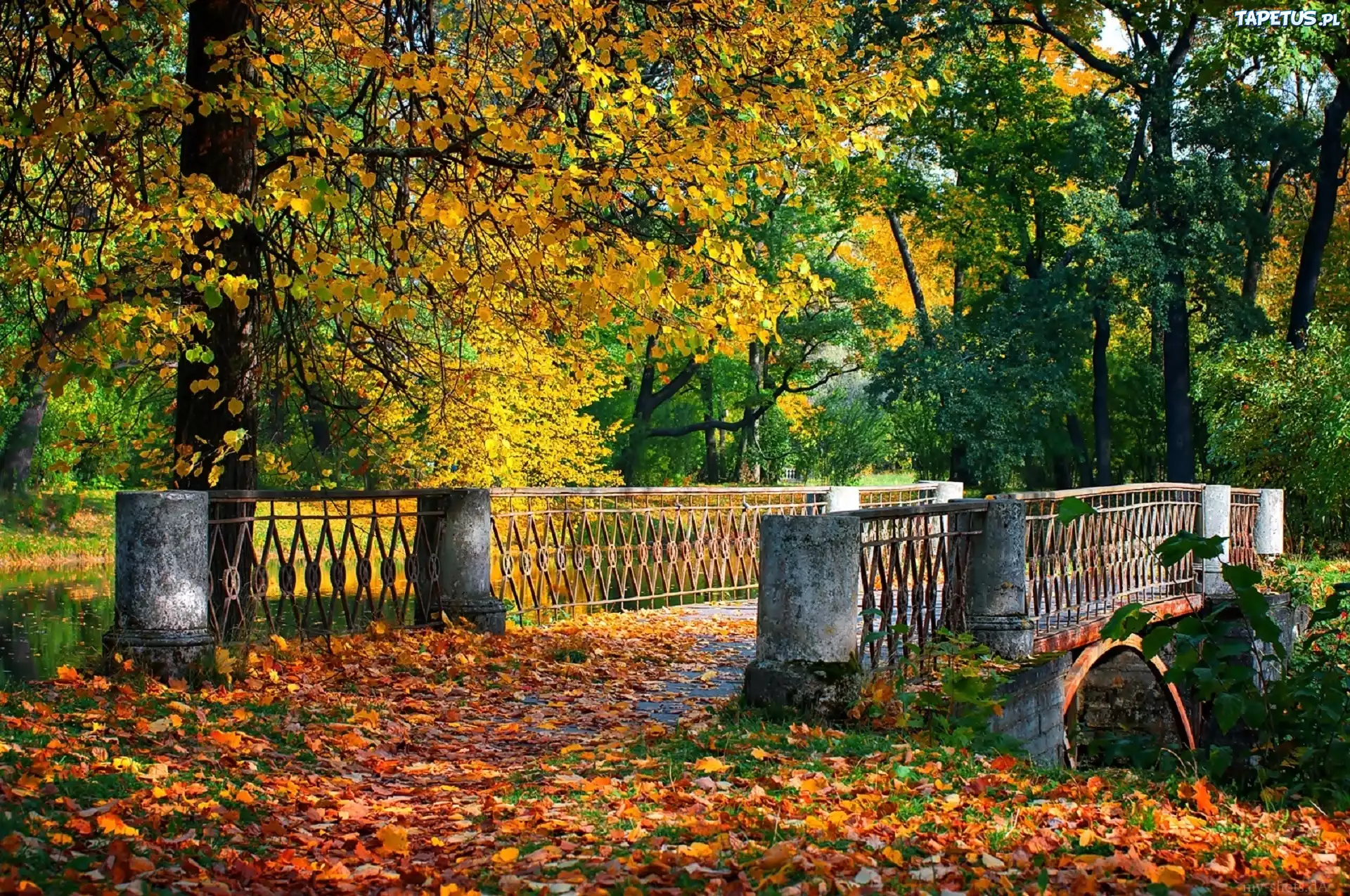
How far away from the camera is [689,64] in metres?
9.96

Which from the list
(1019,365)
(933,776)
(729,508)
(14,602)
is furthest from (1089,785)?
(1019,365)

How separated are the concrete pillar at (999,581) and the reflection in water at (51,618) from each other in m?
9.03

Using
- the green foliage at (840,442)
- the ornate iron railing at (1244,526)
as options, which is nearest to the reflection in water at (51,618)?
the ornate iron railing at (1244,526)

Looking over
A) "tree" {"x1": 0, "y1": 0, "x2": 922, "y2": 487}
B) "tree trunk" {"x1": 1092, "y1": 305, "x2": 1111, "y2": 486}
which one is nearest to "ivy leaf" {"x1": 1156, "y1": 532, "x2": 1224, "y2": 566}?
"tree" {"x1": 0, "y1": 0, "x2": 922, "y2": 487}

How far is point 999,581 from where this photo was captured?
9961 mm

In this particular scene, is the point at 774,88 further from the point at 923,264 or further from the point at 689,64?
the point at 923,264

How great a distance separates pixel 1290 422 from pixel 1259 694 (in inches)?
687

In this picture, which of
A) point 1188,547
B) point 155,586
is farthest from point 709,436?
point 1188,547

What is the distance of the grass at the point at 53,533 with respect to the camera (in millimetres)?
28891

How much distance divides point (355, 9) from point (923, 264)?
3522 cm

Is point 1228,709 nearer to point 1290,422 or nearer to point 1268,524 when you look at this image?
point 1268,524

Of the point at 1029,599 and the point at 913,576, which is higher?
the point at 913,576

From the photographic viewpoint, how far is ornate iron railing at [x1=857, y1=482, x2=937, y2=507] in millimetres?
20033

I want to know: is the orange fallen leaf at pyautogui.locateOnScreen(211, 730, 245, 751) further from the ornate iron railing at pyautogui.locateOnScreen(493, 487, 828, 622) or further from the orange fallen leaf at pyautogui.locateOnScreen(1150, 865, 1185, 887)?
the ornate iron railing at pyautogui.locateOnScreen(493, 487, 828, 622)
